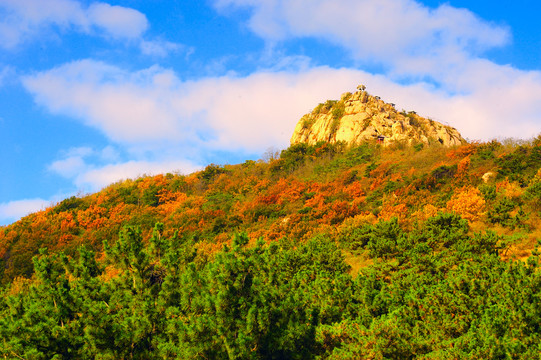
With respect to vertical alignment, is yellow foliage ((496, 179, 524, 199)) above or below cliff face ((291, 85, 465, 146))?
below

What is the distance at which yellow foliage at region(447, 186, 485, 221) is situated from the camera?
2260cm

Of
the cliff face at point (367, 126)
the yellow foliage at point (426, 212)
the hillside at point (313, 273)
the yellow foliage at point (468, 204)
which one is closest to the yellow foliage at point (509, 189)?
the hillside at point (313, 273)

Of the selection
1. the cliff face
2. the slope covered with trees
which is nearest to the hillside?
the slope covered with trees

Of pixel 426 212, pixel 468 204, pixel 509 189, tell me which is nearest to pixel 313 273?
pixel 426 212

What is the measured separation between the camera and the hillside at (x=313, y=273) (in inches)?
351

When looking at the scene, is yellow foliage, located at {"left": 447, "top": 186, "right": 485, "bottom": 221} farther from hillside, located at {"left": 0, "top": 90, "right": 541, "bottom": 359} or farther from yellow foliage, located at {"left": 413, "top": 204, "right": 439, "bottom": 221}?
yellow foliage, located at {"left": 413, "top": 204, "right": 439, "bottom": 221}

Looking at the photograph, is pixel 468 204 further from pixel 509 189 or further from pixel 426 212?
pixel 509 189

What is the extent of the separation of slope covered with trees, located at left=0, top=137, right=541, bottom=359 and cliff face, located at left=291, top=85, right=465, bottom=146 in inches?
530

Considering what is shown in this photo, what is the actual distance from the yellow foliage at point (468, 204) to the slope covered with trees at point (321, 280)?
0.33 feet

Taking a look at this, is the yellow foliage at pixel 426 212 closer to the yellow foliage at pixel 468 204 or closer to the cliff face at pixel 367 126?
the yellow foliage at pixel 468 204

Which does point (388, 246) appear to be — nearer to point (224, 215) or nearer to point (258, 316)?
point (258, 316)

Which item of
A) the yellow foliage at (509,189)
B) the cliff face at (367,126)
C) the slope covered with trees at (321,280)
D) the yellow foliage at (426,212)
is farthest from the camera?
the cliff face at (367,126)

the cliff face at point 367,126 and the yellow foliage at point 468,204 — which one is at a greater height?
the cliff face at point 367,126

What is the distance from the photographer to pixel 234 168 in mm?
46031
